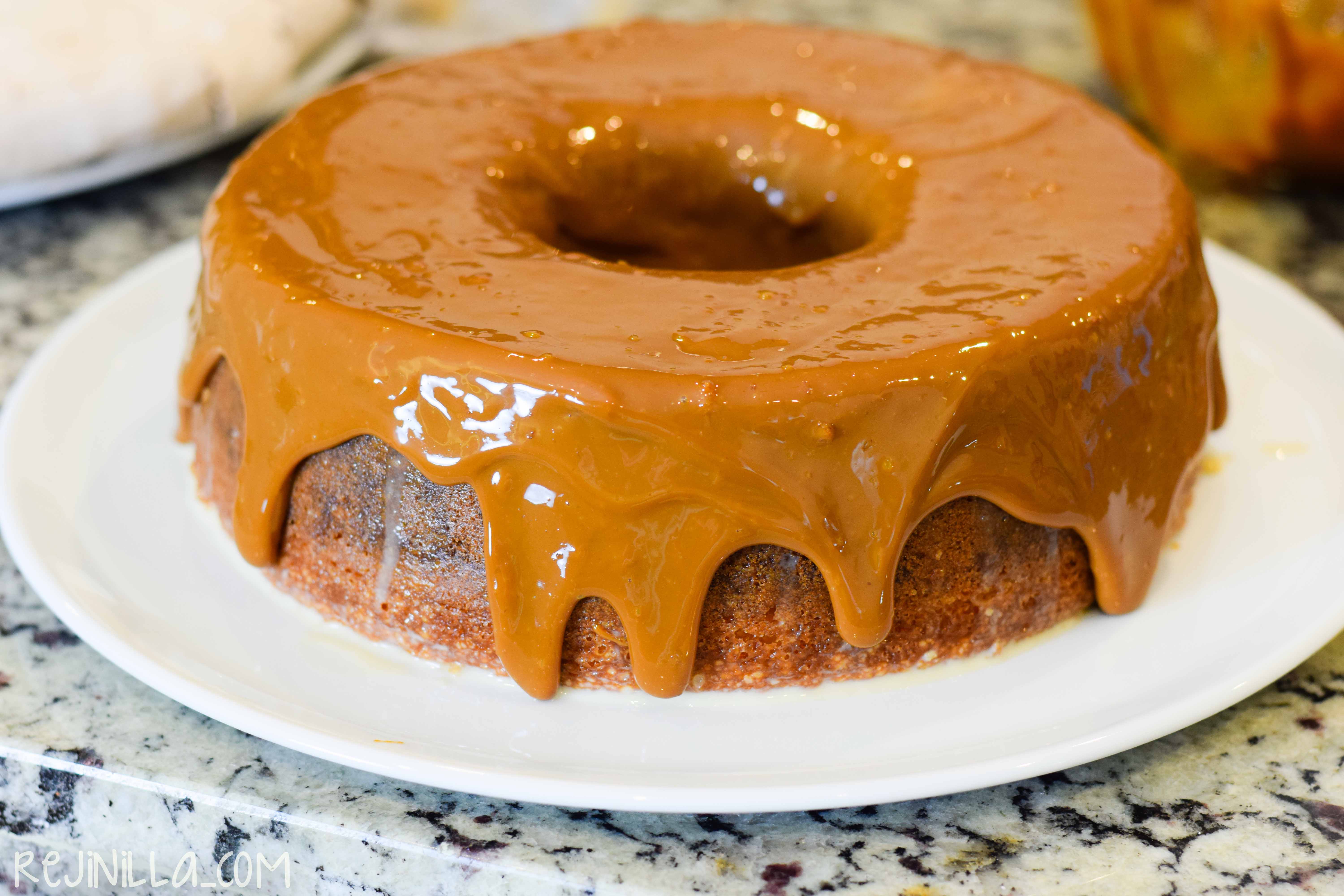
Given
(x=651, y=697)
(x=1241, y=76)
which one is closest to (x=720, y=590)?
(x=651, y=697)

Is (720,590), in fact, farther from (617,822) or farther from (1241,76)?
(1241,76)

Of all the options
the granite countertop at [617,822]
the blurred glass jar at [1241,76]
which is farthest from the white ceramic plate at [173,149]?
the blurred glass jar at [1241,76]

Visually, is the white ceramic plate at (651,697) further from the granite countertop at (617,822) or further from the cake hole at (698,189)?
the cake hole at (698,189)

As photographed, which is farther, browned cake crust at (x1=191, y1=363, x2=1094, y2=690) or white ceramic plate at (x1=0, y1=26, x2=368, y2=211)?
white ceramic plate at (x1=0, y1=26, x2=368, y2=211)

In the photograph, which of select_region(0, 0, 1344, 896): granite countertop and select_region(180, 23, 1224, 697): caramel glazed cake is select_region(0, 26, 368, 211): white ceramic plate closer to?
select_region(180, 23, 1224, 697): caramel glazed cake

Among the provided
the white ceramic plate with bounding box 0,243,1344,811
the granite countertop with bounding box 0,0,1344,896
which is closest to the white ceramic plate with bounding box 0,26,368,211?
the white ceramic plate with bounding box 0,243,1344,811

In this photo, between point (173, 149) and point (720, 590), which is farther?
point (173, 149)
